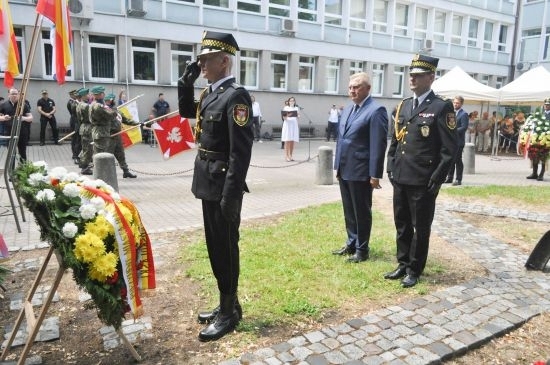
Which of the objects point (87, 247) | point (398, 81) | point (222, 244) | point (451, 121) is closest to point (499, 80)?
point (398, 81)

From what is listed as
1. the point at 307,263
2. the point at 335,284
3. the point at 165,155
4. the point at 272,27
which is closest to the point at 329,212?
the point at 307,263

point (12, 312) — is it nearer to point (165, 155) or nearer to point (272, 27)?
point (165, 155)

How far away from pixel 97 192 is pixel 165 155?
731cm

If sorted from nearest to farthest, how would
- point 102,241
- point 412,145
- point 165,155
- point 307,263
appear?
point 102,241 → point 412,145 → point 307,263 → point 165,155

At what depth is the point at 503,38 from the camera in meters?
36.4

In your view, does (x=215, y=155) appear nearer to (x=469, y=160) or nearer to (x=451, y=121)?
(x=451, y=121)

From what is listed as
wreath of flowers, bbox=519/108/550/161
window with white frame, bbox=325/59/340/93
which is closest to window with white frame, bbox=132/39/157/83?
window with white frame, bbox=325/59/340/93

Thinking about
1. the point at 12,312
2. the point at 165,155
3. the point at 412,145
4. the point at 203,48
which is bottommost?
the point at 12,312

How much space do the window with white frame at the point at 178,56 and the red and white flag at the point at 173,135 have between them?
12.1m

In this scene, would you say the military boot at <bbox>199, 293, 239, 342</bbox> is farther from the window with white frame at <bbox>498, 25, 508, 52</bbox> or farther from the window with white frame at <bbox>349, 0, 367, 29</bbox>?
the window with white frame at <bbox>498, 25, 508, 52</bbox>

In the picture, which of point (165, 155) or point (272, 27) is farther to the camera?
point (272, 27)

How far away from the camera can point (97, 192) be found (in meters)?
3.19

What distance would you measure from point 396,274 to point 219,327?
213 cm

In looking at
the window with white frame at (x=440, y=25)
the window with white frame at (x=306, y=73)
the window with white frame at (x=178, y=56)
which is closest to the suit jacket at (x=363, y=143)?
the window with white frame at (x=178, y=56)
